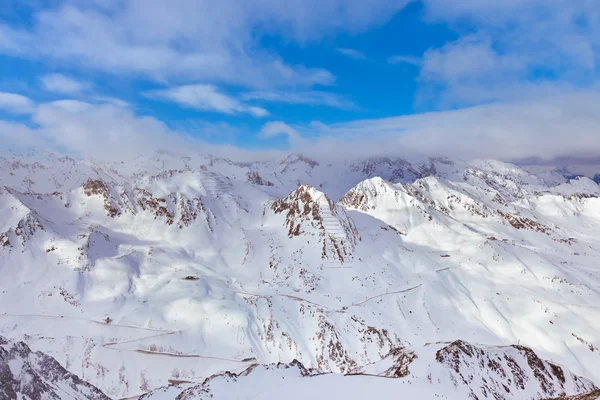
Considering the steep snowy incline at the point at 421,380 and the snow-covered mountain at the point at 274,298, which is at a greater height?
the snow-covered mountain at the point at 274,298

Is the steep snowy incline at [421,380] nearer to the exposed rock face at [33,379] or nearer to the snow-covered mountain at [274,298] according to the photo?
the snow-covered mountain at [274,298]

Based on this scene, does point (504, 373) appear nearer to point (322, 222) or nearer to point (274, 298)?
point (274, 298)

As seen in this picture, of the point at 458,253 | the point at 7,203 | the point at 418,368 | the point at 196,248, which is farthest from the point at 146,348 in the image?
the point at 458,253

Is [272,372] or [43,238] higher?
[43,238]

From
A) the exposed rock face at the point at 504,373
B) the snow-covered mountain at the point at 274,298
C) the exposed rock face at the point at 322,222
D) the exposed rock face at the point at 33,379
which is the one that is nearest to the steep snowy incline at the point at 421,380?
the exposed rock face at the point at 504,373

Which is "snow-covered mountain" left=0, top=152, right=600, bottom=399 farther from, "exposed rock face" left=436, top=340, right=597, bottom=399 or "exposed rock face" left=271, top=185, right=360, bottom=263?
"exposed rock face" left=271, top=185, right=360, bottom=263

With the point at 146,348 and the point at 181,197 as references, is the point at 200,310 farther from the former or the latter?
the point at 181,197

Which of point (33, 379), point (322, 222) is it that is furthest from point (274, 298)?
point (33, 379)
